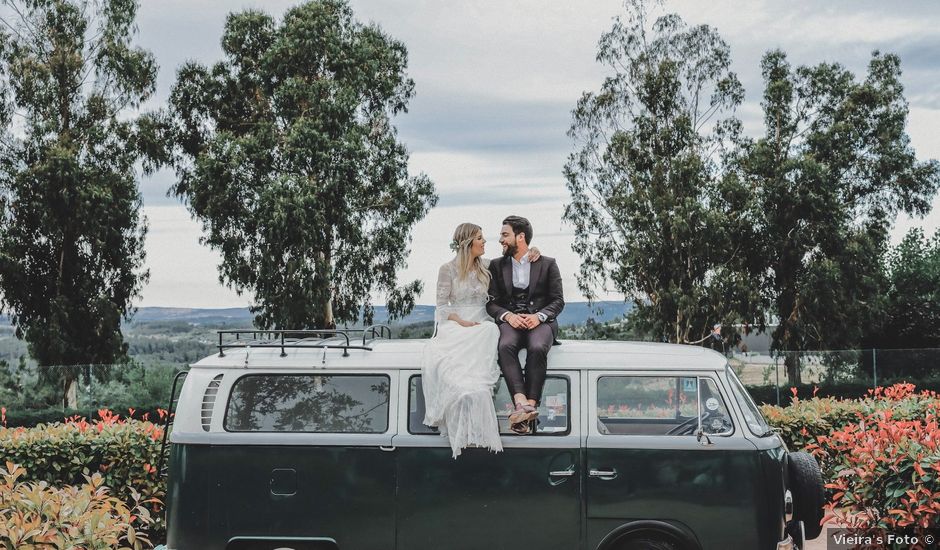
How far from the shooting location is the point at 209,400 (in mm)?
7230

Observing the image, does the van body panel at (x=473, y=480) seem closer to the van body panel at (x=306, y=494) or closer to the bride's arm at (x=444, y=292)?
the van body panel at (x=306, y=494)

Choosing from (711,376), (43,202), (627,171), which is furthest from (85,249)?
(711,376)

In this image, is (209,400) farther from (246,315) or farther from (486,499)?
(246,315)

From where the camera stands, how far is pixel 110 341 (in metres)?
31.0

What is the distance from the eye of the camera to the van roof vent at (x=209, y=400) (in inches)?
282

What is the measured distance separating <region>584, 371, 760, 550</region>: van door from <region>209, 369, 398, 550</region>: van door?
1568 mm

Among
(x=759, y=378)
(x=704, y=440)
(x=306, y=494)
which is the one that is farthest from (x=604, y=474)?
(x=759, y=378)

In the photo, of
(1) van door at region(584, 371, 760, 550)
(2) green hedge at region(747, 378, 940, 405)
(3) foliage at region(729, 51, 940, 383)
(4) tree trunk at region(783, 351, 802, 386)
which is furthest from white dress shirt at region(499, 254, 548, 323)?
(3) foliage at region(729, 51, 940, 383)

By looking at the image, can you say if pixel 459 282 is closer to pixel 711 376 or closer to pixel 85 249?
pixel 711 376

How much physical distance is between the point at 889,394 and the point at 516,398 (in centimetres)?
974

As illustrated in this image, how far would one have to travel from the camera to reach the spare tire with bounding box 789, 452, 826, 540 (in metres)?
7.06

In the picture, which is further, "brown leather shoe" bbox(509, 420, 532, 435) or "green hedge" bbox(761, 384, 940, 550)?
"brown leather shoe" bbox(509, 420, 532, 435)

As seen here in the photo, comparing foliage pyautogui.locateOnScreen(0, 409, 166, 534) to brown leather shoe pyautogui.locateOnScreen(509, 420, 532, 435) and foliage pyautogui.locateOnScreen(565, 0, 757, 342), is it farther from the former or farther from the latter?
foliage pyautogui.locateOnScreen(565, 0, 757, 342)

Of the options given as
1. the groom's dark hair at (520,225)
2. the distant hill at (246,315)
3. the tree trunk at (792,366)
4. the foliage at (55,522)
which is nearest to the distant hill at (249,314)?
the distant hill at (246,315)
